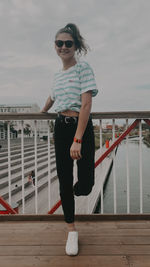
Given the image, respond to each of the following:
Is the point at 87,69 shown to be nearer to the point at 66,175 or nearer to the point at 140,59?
the point at 66,175

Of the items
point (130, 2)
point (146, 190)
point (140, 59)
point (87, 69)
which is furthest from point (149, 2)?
point (146, 190)

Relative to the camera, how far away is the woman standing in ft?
4.12

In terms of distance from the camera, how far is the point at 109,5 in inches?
163

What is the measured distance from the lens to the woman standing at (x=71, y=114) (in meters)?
1.26

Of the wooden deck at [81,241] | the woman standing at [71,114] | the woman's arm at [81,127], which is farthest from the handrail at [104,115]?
the wooden deck at [81,241]

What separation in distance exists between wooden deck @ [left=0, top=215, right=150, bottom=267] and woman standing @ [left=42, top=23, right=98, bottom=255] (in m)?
0.12

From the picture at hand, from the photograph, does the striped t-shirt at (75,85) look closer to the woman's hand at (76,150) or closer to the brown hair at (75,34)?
the brown hair at (75,34)

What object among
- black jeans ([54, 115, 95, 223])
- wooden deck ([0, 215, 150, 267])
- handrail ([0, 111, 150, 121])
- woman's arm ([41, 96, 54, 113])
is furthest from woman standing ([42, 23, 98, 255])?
handrail ([0, 111, 150, 121])

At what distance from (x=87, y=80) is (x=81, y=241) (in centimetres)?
118

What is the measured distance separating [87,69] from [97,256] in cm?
123

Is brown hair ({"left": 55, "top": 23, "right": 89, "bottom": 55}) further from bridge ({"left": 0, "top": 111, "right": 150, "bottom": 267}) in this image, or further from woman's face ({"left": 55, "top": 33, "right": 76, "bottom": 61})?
bridge ({"left": 0, "top": 111, "right": 150, "bottom": 267})

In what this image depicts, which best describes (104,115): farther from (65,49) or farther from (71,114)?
(65,49)

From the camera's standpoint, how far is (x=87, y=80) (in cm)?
125

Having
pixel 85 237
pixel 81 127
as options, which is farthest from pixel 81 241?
pixel 81 127
